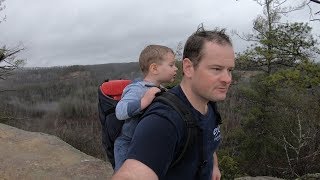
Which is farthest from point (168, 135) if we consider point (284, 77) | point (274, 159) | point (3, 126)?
point (274, 159)

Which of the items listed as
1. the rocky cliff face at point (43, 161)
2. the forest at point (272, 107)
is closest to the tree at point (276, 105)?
the forest at point (272, 107)

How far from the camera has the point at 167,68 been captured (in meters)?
2.64

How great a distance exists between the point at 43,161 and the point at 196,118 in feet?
17.7

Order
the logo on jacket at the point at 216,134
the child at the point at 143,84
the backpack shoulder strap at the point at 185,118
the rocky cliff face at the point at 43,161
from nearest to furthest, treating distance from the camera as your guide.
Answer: the backpack shoulder strap at the point at 185,118 → the logo on jacket at the point at 216,134 → the child at the point at 143,84 → the rocky cliff face at the point at 43,161

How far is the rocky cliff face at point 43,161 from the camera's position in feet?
20.8

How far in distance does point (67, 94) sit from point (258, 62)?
7635 centimetres

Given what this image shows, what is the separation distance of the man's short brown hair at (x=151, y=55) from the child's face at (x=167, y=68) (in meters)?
0.02

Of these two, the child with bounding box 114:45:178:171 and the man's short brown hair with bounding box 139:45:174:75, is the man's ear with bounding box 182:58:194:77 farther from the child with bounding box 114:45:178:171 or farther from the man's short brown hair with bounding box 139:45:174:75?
the man's short brown hair with bounding box 139:45:174:75

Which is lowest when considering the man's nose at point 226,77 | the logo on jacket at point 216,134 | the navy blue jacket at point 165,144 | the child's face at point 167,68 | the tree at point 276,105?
the tree at point 276,105

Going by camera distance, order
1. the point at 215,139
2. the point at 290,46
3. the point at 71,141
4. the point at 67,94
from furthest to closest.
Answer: the point at 67,94 < the point at 71,141 < the point at 290,46 < the point at 215,139

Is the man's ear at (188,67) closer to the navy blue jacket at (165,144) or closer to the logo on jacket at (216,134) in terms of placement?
the navy blue jacket at (165,144)

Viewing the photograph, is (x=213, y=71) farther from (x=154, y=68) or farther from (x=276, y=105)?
(x=276, y=105)

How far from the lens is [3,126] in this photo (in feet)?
28.4

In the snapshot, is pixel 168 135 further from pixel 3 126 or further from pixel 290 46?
pixel 290 46
